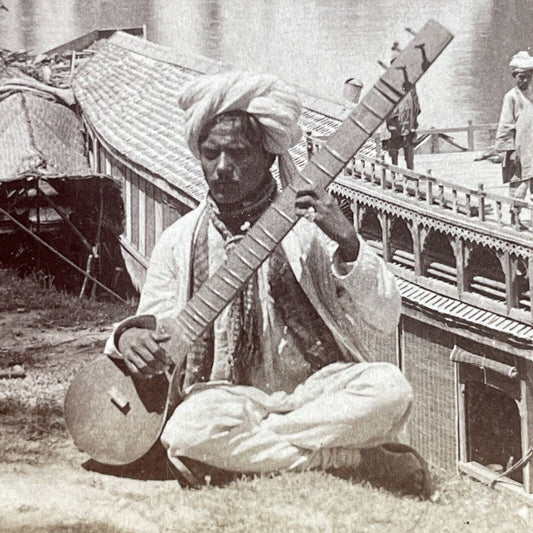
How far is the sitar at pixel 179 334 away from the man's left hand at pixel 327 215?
67 mm

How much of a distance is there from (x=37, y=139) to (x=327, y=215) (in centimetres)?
428

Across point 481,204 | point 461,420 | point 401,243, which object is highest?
point 481,204

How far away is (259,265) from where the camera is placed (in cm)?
342

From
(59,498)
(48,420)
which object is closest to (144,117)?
(48,420)

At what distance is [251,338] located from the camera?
11.7ft

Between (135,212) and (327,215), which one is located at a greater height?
(327,215)

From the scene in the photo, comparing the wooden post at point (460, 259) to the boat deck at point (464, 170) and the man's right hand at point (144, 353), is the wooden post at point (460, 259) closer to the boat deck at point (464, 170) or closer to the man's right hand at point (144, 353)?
the boat deck at point (464, 170)

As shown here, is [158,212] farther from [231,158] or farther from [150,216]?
[231,158]

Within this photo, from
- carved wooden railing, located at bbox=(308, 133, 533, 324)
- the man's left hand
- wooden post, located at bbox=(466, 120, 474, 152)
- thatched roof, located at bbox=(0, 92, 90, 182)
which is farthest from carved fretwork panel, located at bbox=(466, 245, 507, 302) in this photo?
the man's left hand

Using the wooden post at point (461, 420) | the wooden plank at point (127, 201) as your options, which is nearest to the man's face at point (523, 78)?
the wooden plank at point (127, 201)

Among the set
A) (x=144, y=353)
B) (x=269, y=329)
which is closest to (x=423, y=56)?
(x=269, y=329)

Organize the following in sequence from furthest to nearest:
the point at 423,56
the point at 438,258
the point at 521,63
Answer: the point at 438,258, the point at 521,63, the point at 423,56

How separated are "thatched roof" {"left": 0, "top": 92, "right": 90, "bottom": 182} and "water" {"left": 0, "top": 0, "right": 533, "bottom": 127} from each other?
1614mm

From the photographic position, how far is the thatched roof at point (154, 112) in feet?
15.9
